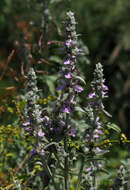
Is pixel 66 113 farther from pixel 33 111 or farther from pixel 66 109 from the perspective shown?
pixel 33 111

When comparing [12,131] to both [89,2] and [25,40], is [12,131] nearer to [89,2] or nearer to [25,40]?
[25,40]

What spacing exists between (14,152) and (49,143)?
0.98m

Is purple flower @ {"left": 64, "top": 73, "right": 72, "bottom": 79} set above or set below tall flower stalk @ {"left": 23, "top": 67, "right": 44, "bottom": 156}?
above

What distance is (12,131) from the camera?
195cm

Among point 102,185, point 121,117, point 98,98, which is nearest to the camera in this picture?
point 98,98

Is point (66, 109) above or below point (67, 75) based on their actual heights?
below

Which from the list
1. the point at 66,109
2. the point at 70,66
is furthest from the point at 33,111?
the point at 70,66

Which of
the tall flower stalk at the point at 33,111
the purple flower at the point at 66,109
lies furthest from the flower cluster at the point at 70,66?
the tall flower stalk at the point at 33,111

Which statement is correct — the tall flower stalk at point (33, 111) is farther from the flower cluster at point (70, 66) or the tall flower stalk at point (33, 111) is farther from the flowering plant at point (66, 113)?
the flower cluster at point (70, 66)

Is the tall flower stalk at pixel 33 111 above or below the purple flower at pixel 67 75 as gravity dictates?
below

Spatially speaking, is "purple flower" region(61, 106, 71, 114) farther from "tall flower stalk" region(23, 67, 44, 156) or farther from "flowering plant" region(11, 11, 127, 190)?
"tall flower stalk" region(23, 67, 44, 156)

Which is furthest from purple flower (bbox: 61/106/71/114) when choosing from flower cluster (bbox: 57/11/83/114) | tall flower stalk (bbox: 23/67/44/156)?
tall flower stalk (bbox: 23/67/44/156)

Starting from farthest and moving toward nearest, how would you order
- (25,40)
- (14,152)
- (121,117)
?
(121,117) < (25,40) < (14,152)

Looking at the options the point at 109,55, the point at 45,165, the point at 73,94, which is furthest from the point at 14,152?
the point at 109,55
